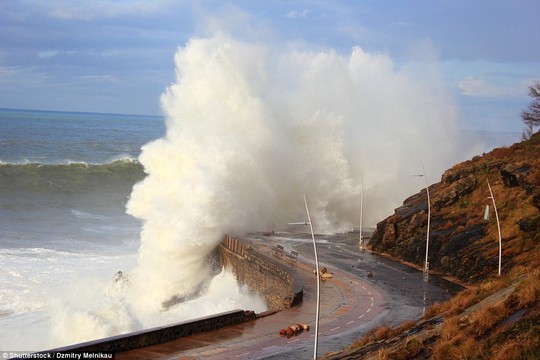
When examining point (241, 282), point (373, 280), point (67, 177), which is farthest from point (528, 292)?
point (67, 177)

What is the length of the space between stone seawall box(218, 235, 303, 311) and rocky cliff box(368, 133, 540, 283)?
689 cm

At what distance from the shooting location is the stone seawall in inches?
852

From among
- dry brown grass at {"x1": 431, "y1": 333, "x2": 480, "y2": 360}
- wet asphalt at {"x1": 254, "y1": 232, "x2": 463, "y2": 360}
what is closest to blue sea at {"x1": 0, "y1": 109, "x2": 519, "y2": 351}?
wet asphalt at {"x1": 254, "y1": 232, "x2": 463, "y2": 360}

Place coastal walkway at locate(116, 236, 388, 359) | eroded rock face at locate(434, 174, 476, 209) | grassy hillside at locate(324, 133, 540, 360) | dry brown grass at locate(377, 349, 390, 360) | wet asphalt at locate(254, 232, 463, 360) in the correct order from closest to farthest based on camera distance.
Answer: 1. grassy hillside at locate(324, 133, 540, 360)
2. dry brown grass at locate(377, 349, 390, 360)
3. coastal walkway at locate(116, 236, 388, 359)
4. wet asphalt at locate(254, 232, 463, 360)
5. eroded rock face at locate(434, 174, 476, 209)

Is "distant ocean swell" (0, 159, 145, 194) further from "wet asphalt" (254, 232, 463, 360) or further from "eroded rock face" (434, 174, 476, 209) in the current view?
"eroded rock face" (434, 174, 476, 209)

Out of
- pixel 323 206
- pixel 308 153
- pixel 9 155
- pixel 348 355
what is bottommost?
pixel 348 355

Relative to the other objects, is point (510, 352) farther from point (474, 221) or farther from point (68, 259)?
point (68, 259)

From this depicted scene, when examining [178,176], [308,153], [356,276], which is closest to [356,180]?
[308,153]

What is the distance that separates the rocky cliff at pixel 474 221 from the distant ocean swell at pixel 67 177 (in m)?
28.9

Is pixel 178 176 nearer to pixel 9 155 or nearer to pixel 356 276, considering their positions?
pixel 356 276

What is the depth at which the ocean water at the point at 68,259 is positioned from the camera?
21.2m

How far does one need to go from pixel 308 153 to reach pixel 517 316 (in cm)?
3181

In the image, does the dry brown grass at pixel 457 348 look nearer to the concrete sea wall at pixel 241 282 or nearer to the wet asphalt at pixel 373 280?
the wet asphalt at pixel 373 280

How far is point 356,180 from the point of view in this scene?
4488 centimetres
